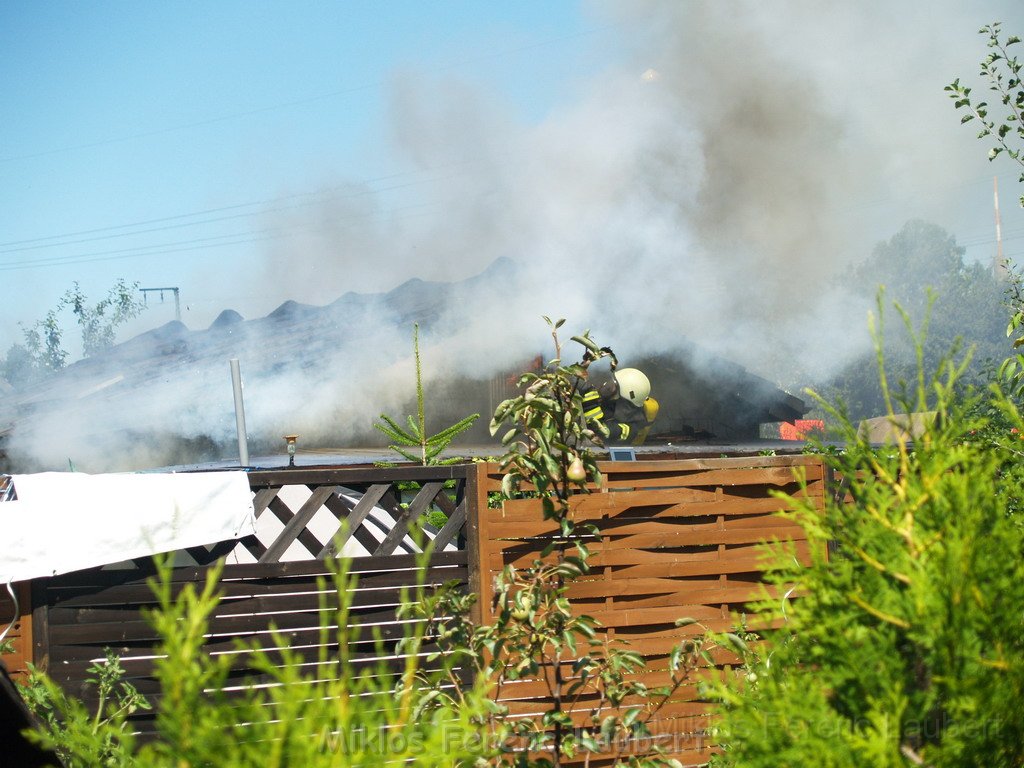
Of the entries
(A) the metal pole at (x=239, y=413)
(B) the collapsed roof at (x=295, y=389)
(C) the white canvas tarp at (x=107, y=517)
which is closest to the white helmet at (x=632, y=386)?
(B) the collapsed roof at (x=295, y=389)

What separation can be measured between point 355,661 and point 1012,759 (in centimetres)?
301

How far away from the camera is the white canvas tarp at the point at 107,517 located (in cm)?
385

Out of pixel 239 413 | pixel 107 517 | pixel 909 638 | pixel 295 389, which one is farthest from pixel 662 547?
pixel 295 389

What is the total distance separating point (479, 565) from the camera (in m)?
4.19

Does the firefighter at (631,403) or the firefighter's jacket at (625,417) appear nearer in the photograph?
the firefighter's jacket at (625,417)

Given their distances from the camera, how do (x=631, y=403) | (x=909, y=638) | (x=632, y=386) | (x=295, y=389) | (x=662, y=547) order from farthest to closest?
(x=295, y=389)
(x=631, y=403)
(x=632, y=386)
(x=662, y=547)
(x=909, y=638)

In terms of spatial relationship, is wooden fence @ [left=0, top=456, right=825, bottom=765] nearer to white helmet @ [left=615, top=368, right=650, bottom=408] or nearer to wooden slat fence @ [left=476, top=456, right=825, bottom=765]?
wooden slat fence @ [left=476, top=456, right=825, bottom=765]

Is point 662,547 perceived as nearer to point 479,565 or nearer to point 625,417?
point 479,565

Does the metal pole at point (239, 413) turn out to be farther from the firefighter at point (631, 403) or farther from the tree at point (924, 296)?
the tree at point (924, 296)

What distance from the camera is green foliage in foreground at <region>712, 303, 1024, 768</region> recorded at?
4.47 ft

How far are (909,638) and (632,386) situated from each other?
14.9m

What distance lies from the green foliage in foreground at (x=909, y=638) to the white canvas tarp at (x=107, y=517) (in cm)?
290

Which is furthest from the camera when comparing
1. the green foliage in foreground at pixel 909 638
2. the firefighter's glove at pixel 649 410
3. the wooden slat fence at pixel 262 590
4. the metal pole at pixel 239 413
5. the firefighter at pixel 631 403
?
the firefighter's glove at pixel 649 410

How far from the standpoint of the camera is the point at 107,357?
18.5m
